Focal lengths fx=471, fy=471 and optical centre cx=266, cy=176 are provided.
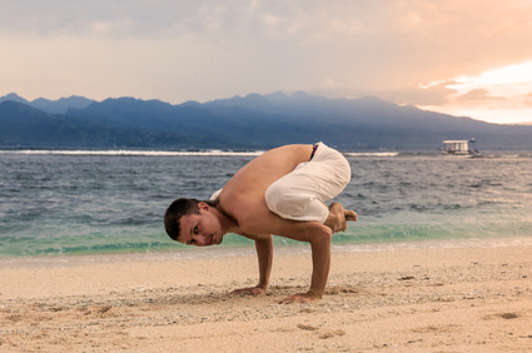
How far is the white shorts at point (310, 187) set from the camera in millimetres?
3418

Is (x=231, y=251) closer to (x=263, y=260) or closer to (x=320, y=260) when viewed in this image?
(x=263, y=260)

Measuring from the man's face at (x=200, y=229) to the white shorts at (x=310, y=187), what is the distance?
1.42ft

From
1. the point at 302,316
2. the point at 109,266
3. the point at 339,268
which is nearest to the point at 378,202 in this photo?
the point at 339,268

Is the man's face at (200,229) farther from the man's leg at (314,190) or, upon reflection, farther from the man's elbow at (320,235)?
the man's elbow at (320,235)

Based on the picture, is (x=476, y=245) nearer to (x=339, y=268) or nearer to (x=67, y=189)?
(x=339, y=268)

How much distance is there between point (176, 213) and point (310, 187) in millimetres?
1019

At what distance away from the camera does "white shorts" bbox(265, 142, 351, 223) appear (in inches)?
135

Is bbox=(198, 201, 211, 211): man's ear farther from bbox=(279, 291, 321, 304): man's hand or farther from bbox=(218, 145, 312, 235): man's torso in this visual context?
bbox=(279, 291, 321, 304): man's hand

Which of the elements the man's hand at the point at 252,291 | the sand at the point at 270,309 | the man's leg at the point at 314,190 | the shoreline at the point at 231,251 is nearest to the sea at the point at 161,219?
the shoreline at the point at 231,251

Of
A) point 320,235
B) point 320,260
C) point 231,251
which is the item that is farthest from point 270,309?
point 231,251

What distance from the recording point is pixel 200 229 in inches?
135

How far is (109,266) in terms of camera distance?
261 inches

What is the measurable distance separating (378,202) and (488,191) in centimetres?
555

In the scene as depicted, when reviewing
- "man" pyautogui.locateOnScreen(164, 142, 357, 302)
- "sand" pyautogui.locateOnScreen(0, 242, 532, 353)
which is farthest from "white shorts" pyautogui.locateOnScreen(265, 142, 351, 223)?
"sand" pyautogui.locateOnScreen(0, 242, 532, 353)
